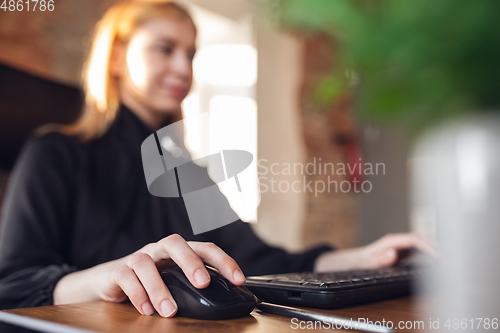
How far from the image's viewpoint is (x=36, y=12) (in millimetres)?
1284

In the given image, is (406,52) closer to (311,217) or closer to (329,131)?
(311,217)

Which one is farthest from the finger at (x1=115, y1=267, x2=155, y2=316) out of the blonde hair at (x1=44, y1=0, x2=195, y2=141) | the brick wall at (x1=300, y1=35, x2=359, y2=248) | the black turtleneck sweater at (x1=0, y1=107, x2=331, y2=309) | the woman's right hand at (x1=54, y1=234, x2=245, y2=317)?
the brick wall at (x1=300, y1=35, x2=359, y2=248)

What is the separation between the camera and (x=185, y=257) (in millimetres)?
370

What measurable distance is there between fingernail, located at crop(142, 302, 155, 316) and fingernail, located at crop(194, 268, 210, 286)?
0.05 metres

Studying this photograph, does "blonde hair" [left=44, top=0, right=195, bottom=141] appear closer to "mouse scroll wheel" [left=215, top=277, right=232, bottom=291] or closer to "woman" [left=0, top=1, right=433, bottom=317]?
"woman" [left=0, top=1, right=433, bottom=317]

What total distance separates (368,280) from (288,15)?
39cm

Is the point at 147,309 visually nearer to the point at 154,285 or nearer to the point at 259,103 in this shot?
the point at 154,285

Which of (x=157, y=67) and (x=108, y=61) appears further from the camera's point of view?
(x=108, y=61)

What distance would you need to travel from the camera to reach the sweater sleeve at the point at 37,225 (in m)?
0.53

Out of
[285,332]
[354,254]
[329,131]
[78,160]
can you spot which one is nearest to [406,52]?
[285,332]

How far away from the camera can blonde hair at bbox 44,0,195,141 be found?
673 millimetres

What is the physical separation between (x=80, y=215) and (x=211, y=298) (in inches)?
18.8

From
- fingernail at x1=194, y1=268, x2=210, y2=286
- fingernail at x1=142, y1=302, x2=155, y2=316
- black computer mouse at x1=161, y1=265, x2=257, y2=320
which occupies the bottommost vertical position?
fingernail at x1=142, y1=302, x2=155, y2=316

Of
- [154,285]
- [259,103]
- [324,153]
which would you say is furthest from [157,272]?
[324,153]
